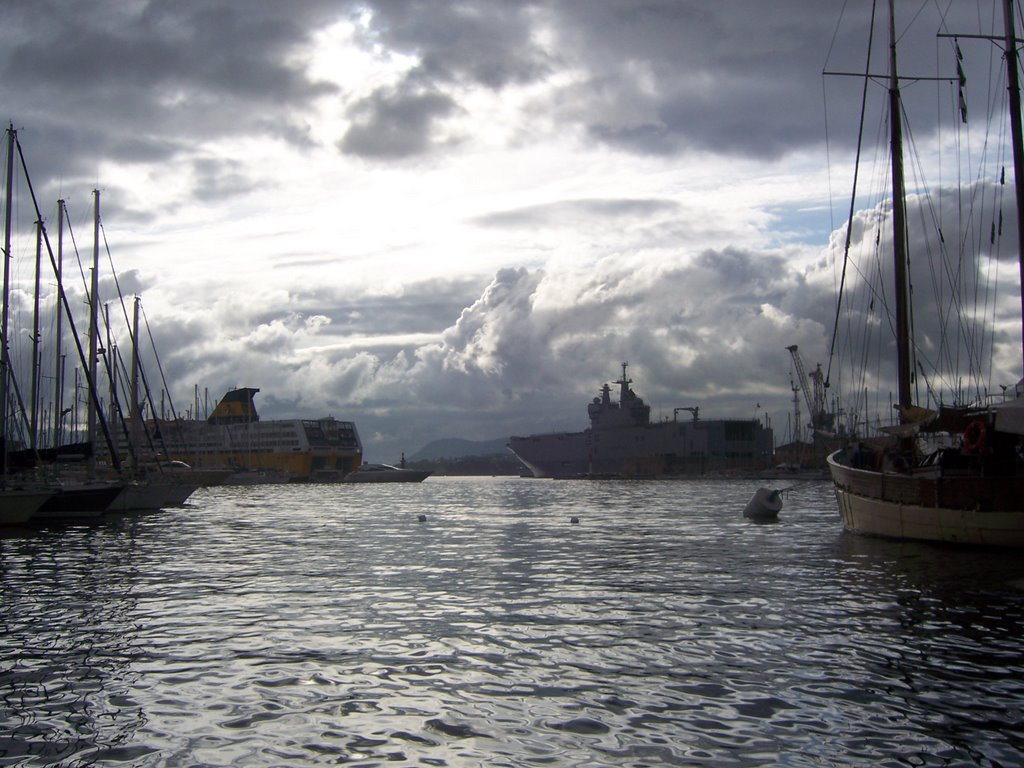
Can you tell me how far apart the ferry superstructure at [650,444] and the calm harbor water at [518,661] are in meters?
152

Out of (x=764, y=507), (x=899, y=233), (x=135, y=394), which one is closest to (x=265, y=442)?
(x=135, y=394)

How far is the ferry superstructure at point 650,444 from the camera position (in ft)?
586

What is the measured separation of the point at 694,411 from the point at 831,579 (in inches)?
6701

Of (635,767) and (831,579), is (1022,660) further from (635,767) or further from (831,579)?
(831,579)

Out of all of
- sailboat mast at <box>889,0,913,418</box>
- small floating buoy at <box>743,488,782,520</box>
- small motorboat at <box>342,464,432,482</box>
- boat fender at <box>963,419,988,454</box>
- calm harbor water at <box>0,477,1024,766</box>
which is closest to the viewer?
calm harbor water at <box>0,477,1024,766</box>

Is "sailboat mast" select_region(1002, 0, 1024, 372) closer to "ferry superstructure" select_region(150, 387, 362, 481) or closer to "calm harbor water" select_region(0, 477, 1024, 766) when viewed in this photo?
"calm harbor water" select_region(0, 477, 1024, 766)

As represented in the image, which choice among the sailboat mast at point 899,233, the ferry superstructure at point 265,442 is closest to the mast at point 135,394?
the sailboat mast at point 899,233

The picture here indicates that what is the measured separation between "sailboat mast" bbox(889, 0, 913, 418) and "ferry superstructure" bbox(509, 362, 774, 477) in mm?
135096

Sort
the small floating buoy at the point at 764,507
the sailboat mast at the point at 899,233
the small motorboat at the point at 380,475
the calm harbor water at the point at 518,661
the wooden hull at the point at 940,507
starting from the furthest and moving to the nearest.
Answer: the small motorboat at the point at 380,475
the small floating buoy at the point at 764,507
the sailboat mast at the point at 899,233
the wooden hull at the point at 940,507
the calm harbor water at the point at 518,661

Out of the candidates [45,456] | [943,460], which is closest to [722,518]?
[943,460]

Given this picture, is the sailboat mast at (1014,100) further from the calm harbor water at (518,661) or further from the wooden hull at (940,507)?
the calm harbor water at (518,661)

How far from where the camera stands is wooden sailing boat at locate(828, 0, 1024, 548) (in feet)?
86.8

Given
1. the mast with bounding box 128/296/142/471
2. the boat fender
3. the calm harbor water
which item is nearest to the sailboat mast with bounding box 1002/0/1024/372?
the boat fender

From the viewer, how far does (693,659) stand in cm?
1336
